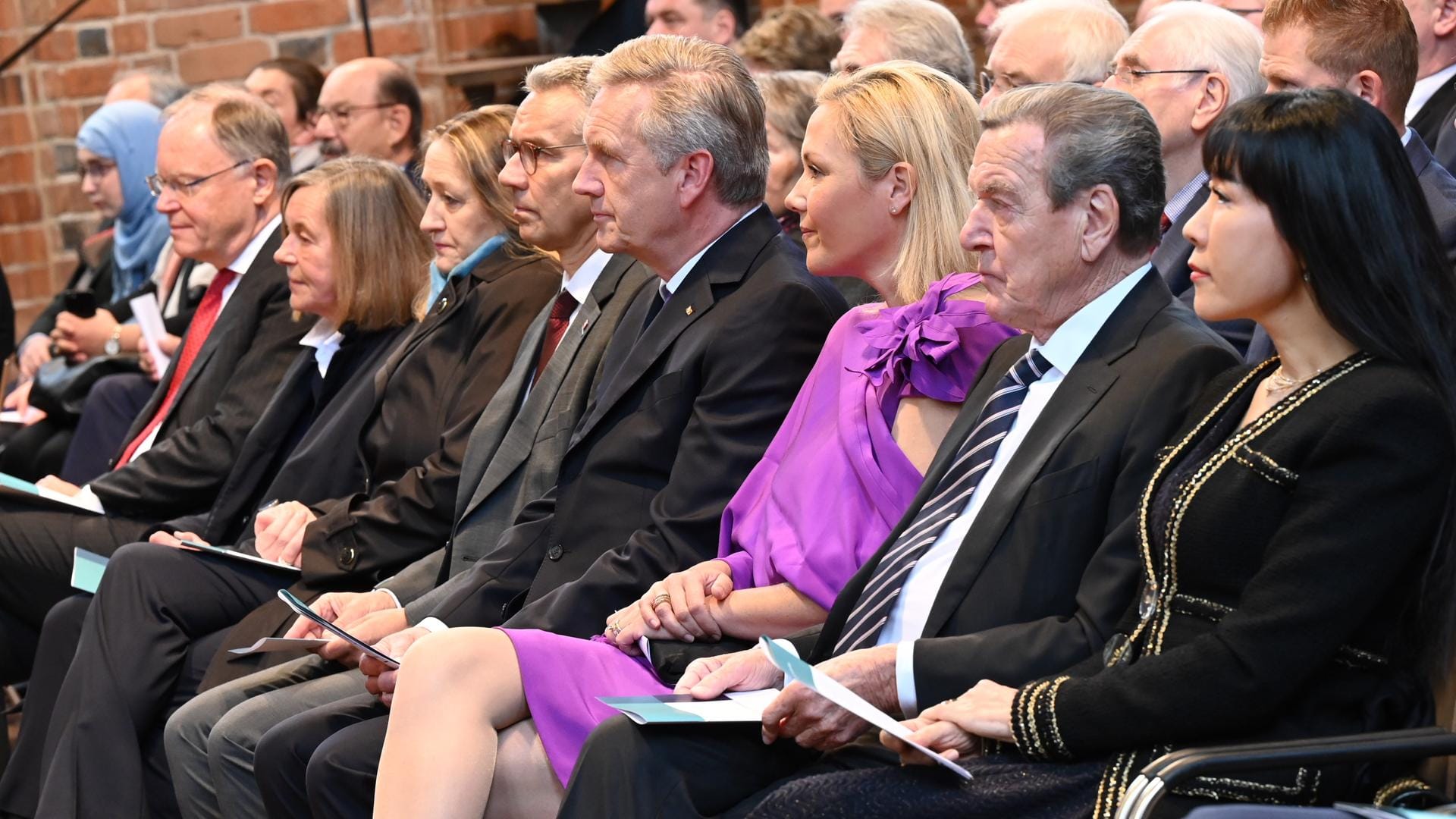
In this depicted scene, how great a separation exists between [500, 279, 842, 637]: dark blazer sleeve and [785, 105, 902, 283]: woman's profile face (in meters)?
0.12

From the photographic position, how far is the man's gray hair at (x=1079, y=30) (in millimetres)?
3793

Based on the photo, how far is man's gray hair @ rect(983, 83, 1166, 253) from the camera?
2.36 meters

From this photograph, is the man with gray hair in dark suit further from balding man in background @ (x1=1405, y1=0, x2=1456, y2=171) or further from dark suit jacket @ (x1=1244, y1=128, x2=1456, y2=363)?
balding man in background @ (x1=1405, y1=0, x2=1456, y2=171)

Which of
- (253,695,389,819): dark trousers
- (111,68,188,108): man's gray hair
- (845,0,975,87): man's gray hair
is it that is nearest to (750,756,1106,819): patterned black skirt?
(253,695,389,819): dark trousers

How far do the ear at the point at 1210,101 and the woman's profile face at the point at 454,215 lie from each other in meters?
1.45

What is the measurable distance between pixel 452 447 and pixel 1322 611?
1.98m

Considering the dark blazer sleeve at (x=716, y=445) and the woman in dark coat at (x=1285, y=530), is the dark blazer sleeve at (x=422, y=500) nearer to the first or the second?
the dark blazer sleeve at (x=716, y=445)

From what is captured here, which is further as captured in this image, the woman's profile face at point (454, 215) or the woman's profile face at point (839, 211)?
the woman's profile face at point (454, 215)

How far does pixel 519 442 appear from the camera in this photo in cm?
337

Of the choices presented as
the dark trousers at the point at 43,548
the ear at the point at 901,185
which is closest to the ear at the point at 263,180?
the dark trousers at the point at 43,548

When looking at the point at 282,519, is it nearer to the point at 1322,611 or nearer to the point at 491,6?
the point at 1322,611

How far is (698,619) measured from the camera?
2.66 m

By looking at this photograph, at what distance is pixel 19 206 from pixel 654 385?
564 cm

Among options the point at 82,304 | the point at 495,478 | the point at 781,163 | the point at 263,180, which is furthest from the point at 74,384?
the point at 495,478
